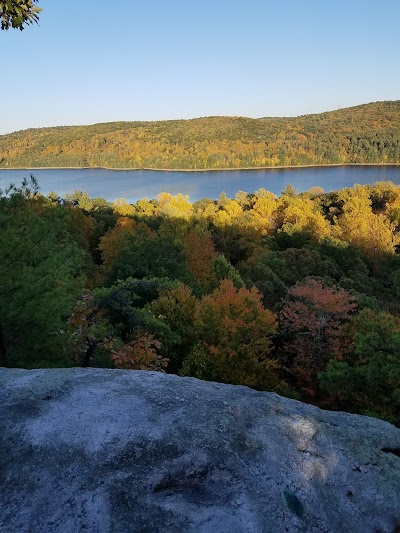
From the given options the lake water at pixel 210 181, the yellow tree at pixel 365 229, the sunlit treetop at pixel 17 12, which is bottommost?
the yellow tree at pixel 365 229

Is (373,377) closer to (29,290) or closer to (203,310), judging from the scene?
(203,310)

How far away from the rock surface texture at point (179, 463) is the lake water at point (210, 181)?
321 feet

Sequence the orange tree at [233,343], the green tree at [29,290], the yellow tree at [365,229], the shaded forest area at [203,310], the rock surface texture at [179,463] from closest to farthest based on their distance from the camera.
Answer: the rock surface texture at [179,463]
the green tree at [29,290]
the shaded forest area at [203,310]
the orange tree at [233,343]
the yellow tree at [365,229]

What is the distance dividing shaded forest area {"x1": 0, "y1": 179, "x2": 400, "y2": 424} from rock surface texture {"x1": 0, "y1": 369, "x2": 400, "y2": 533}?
15.6 feet

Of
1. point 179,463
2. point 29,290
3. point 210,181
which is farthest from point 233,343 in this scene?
point 210,181

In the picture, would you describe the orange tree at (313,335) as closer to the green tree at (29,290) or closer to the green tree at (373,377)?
the green tree at (373,377)

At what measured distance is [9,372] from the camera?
661 centimetres

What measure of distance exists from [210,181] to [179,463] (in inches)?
5508

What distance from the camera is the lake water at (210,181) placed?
4596 inches

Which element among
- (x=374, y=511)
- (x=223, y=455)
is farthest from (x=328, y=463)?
(x=223, y=455)

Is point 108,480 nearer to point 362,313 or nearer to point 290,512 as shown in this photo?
point 290,512

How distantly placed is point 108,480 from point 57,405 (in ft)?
4.89

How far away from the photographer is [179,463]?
15.2 feet

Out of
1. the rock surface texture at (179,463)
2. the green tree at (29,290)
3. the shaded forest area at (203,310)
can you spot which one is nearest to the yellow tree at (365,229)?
the shaded forest area at (203,310)
